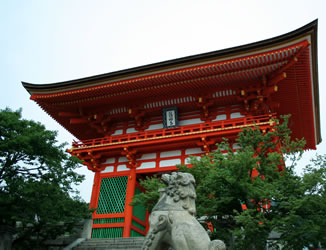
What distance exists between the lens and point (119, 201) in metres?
14.0

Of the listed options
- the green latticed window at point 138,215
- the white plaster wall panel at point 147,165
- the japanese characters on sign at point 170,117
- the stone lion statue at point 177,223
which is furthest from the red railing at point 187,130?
the stone lion statue at point 177,223

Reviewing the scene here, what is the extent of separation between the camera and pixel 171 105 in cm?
1502

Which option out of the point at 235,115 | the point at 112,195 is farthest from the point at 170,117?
the point at 112,195

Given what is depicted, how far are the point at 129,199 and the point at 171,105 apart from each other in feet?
15.8

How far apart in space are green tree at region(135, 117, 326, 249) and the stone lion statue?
2.80 metres

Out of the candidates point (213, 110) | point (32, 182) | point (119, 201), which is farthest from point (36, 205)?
point (213, 110)

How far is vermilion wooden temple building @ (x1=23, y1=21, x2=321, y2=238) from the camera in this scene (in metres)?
12.5

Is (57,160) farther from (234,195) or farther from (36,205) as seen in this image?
(234,195)

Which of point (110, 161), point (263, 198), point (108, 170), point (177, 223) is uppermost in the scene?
point (110, 161)

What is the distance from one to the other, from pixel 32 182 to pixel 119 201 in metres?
4.61

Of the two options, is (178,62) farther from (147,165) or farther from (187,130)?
(147,165)

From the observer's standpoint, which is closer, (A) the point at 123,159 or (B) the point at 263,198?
(B) the point at 263,198

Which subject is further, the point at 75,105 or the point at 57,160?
the point at 75,105

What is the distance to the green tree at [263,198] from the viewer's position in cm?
662
